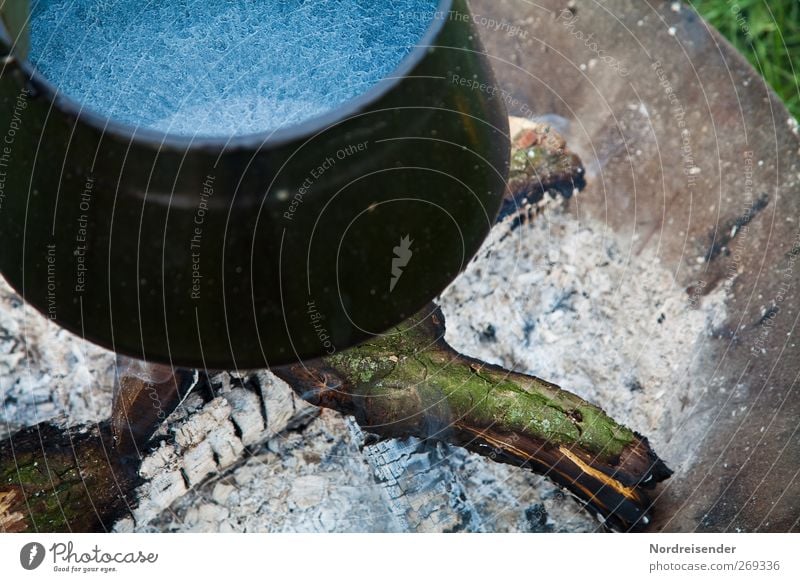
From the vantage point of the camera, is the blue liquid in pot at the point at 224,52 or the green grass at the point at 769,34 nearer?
the blue liquid in pot at the point at 224,52

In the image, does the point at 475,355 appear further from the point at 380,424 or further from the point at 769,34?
the point at 769,34

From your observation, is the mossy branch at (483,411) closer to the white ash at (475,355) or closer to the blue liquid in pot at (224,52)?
the white ash at (475,355)

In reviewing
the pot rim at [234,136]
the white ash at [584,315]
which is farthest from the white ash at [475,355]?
the pot rim at [234,136]
